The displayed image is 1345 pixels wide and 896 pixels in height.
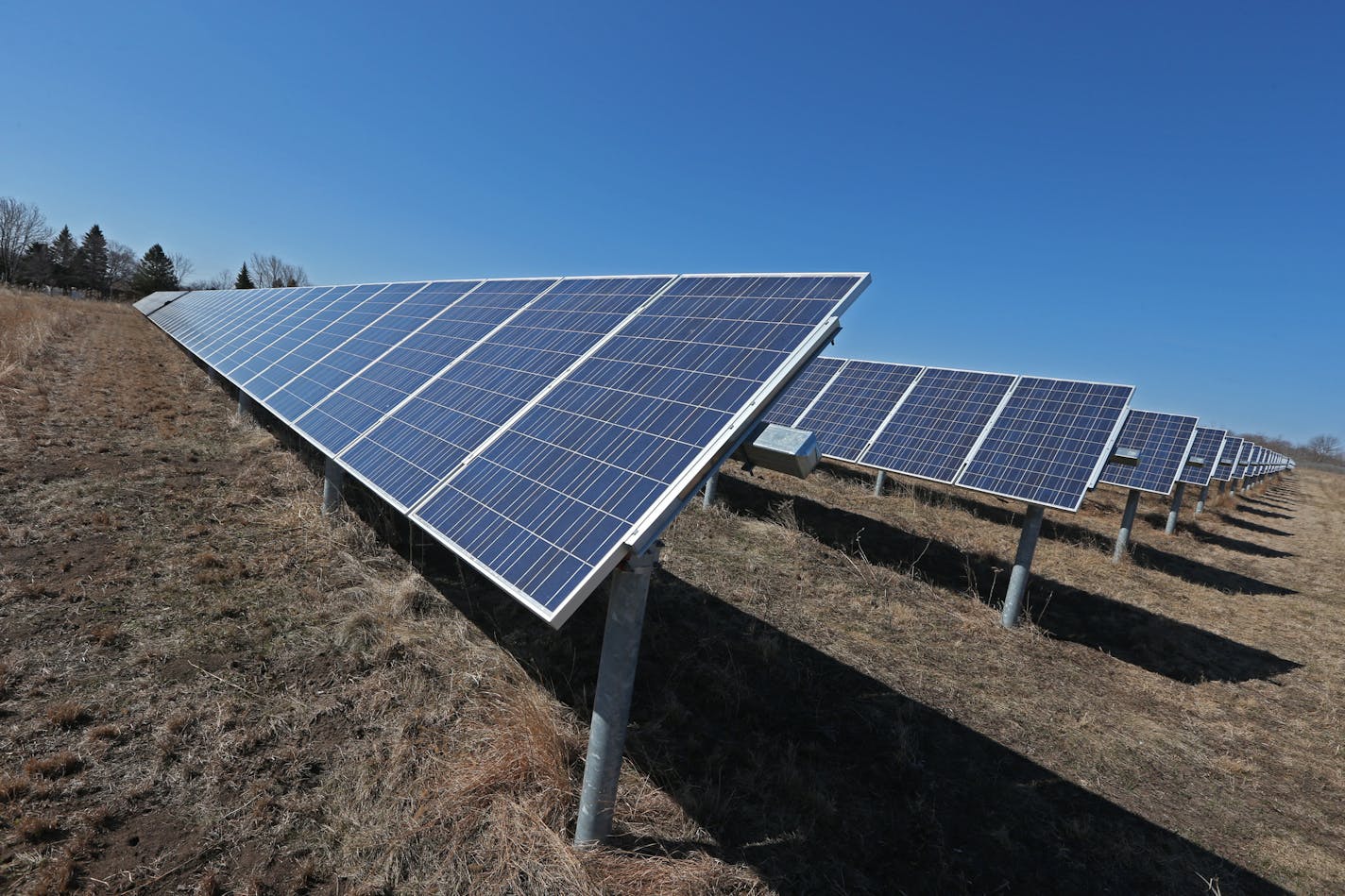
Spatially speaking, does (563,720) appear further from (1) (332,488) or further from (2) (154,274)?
(2) (154,274)

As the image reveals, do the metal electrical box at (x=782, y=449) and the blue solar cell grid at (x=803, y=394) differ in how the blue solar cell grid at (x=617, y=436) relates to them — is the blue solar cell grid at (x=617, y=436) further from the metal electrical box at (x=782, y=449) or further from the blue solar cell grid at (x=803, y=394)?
the blue solar cell grid at (x=803, y=394)

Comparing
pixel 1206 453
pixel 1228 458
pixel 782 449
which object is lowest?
pixel 782 449

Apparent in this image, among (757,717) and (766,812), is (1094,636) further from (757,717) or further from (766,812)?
(766,812)

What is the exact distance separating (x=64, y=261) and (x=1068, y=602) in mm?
113686

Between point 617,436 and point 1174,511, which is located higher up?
point 617,436

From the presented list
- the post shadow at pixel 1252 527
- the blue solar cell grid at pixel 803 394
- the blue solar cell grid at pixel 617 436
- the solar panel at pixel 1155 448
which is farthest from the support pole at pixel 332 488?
the post shadow at pixel 1252 527

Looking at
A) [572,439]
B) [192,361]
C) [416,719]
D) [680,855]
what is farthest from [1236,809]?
[192,361]

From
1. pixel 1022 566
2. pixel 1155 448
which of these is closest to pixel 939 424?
pixel 1022 566

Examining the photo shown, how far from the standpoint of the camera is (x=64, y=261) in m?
79.4

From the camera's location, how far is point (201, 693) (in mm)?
5004

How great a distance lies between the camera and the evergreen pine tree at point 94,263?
79062 millimetres

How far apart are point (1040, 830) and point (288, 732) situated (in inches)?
246

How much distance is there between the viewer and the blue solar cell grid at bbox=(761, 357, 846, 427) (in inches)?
663

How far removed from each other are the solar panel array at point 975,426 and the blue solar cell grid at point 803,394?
7 cm
